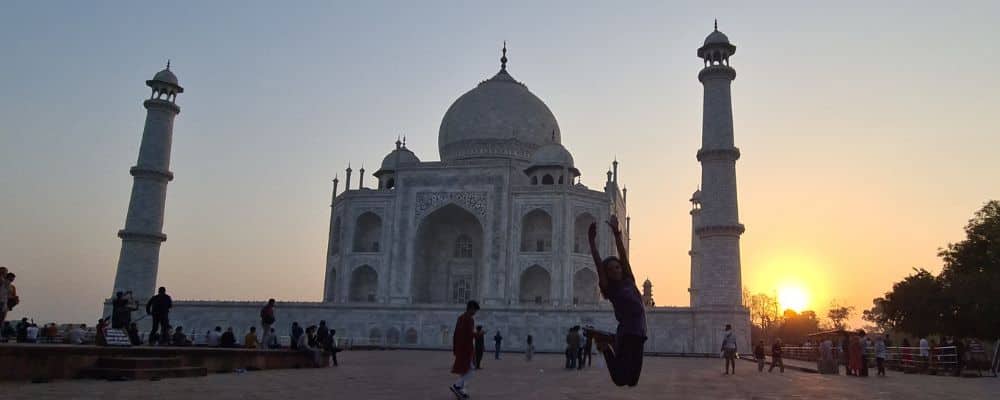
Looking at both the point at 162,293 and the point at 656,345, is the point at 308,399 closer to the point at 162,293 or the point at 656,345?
the point at 162,293

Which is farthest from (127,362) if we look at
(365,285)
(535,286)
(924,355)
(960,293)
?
(365,285)

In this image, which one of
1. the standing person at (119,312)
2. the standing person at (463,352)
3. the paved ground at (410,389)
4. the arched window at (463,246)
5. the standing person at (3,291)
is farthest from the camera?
the arched window at (463,246)

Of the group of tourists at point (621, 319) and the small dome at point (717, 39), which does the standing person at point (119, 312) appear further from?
the small dome at point (717, 39)

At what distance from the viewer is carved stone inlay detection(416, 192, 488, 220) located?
3733 centimetres

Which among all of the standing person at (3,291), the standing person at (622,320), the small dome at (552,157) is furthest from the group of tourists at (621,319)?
the small dome at (552,157)

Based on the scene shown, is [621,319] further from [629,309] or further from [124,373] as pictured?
[124,373]

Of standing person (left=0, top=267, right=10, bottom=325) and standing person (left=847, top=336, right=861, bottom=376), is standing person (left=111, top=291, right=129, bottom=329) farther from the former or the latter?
standing person (left=847, top=336, right=861, bottom=376)

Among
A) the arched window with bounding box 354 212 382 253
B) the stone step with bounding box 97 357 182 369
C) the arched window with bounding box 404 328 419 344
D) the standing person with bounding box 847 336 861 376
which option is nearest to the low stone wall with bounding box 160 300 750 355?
the arched window with bounding box 404 328 419 344

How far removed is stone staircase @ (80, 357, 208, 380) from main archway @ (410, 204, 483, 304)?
27.3 m

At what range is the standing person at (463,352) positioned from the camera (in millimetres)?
8203

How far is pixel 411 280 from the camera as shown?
3647cm

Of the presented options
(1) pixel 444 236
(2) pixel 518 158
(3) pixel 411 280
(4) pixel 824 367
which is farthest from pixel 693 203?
(4) pixel 824 367

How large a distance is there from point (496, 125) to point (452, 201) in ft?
24.9

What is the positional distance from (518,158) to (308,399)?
36.3 m
